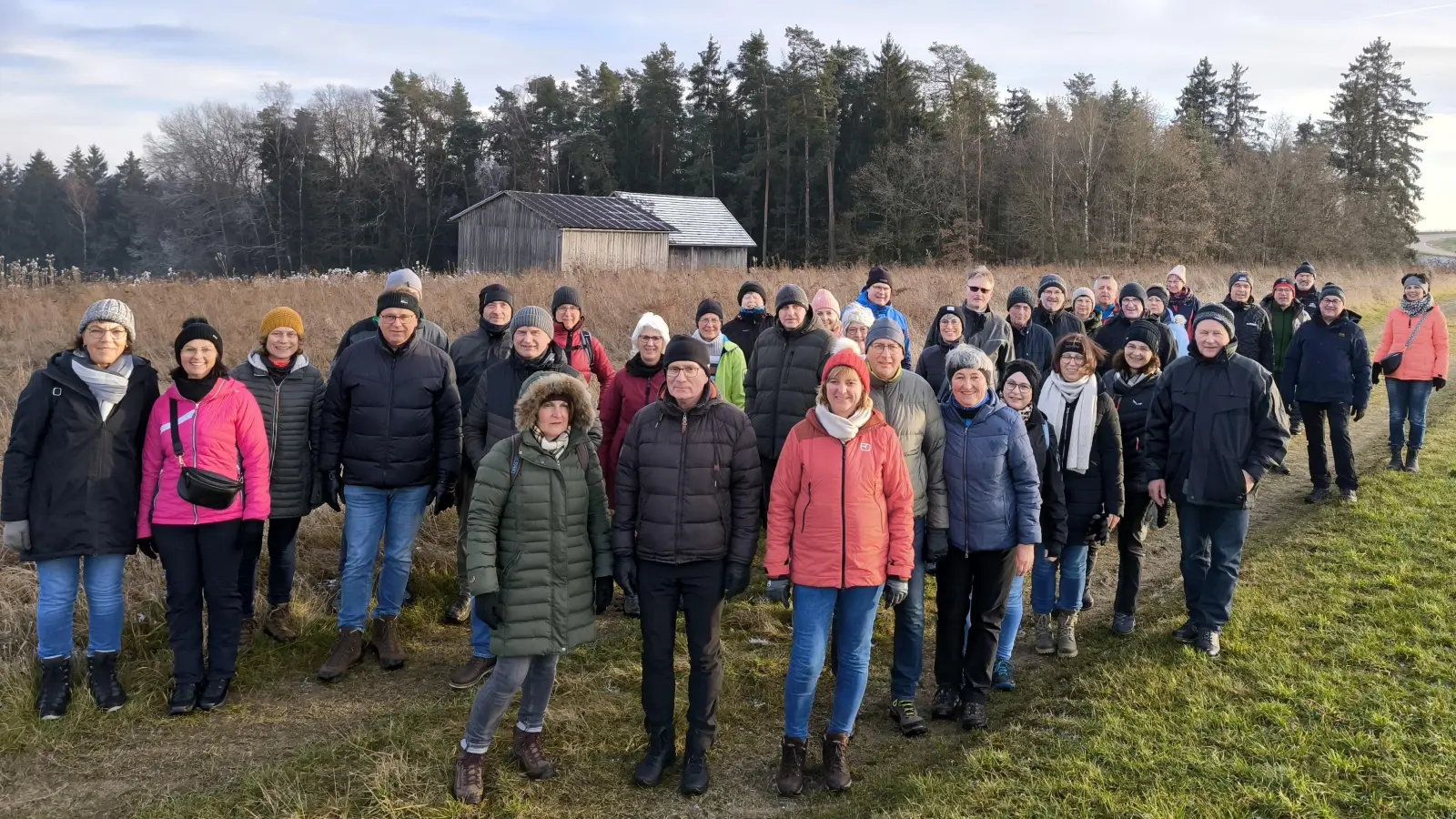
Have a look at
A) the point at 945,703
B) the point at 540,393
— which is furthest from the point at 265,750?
the point at 945,703

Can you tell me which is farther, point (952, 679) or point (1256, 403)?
point (1256, 403)

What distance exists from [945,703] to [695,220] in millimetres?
32953

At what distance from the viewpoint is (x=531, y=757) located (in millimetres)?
4020

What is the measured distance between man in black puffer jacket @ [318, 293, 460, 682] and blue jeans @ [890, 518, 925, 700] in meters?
2.72

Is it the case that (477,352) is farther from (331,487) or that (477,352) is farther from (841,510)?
(841,510)

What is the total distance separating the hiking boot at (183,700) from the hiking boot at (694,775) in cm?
266

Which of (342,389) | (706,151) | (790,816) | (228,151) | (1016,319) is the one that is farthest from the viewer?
(228,151)

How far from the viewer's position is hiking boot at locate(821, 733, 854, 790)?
393cm

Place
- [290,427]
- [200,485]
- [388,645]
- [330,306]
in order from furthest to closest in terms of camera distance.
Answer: [330,306]
[290,427]
[388,645]
[200,485]

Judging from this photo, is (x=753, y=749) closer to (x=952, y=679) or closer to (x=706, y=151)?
(x=952, y=679)

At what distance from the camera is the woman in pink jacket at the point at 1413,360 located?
8.48 m

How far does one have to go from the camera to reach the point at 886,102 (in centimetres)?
4384

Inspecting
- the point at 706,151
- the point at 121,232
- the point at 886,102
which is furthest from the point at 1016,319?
the point at 121,232

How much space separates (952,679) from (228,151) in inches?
2325
